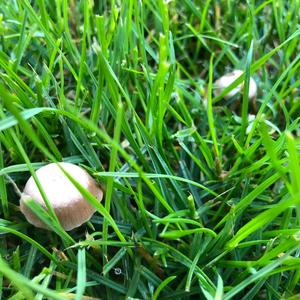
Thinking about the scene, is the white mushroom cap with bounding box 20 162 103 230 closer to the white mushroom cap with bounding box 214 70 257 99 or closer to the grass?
the grass

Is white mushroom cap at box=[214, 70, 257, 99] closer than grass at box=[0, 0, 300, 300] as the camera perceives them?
No

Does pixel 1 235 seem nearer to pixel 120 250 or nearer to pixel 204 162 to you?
pixel 120 250

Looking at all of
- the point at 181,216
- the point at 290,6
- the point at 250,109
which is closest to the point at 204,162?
the point at 181,216

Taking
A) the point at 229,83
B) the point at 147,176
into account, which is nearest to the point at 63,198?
the point at 147,176

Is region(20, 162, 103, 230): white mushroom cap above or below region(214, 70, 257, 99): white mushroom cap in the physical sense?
above

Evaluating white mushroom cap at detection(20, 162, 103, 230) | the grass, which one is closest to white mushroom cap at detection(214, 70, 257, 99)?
the grass

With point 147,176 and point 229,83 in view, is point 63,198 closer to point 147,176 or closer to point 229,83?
point 147,176
